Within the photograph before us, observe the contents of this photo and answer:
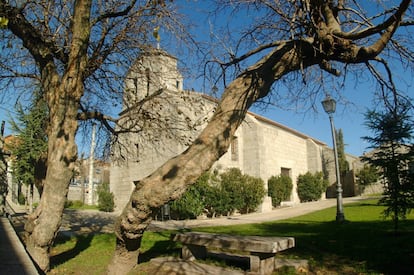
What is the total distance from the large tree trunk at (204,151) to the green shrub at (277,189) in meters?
19.8

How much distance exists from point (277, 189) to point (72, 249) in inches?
714

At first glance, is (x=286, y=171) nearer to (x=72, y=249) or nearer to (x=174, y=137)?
(x=174, y=137)

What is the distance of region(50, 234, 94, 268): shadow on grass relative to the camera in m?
7.00

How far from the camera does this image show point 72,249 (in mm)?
8211

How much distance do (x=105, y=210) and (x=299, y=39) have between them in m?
22.2

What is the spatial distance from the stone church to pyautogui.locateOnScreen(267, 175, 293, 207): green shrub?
0.83 meters

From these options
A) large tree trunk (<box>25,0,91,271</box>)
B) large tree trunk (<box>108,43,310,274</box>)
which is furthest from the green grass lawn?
large tree trunk (<box>108,43,310,274</box>)

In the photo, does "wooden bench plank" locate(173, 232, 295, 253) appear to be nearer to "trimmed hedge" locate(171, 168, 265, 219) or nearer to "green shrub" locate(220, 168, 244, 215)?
"trimmed hedge" locate(171, 168, 265, 219)

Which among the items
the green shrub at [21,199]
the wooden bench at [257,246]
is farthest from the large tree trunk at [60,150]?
the green shrub at [21,199]

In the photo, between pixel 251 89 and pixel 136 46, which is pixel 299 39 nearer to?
pixel 251 89

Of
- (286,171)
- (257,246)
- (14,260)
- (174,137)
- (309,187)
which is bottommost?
(257,246)

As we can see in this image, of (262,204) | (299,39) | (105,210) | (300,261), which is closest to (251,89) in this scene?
(299,39)

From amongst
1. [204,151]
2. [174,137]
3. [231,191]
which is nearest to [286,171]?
[231,191]

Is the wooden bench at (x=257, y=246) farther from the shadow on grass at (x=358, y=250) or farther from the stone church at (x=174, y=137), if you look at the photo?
the stone church at (x=174, y=137)
